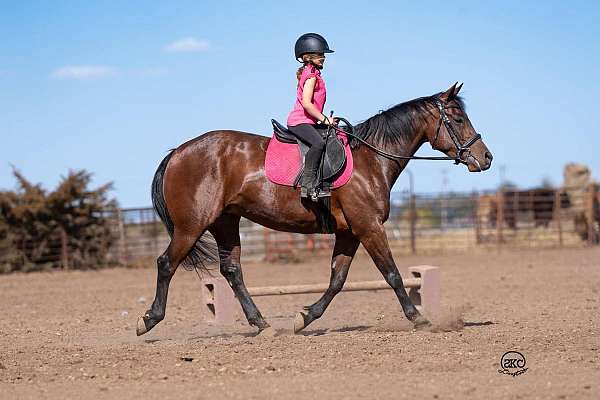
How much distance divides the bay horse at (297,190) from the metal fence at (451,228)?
1586 cm

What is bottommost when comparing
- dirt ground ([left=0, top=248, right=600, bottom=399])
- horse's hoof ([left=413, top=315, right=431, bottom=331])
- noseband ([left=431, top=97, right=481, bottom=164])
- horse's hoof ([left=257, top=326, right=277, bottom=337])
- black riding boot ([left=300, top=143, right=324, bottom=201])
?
dirt ground ([left=0, top=248, right=600, bottom=399])

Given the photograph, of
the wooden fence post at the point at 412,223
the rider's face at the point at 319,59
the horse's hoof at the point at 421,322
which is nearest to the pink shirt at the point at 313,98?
the rider's face at the point at 319,59

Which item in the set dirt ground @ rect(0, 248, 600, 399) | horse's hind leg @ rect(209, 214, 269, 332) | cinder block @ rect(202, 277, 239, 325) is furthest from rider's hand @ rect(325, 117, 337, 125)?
cinder block @ rect(202, 277, 239, 325)

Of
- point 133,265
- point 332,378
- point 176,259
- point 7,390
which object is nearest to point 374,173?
point 176,259

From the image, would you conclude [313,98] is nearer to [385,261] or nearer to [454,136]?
[454,136]

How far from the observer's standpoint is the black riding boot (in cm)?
780

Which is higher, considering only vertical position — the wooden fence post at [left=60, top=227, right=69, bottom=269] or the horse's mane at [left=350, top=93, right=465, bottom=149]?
the horse's mane at [left=350, top=93, right=465, bottom=149]

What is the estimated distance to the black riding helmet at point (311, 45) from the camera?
7.98m

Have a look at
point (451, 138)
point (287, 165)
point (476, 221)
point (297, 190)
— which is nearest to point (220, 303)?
point (297, 190)

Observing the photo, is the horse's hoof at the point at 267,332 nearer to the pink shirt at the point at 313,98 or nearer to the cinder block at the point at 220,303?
the cinder block at the point at 220,303

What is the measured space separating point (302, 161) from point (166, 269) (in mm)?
1793

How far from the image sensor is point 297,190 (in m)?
8.01

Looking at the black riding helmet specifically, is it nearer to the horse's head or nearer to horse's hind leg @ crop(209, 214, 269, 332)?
the horse's head

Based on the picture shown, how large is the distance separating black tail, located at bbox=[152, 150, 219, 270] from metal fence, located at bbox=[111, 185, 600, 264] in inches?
610
